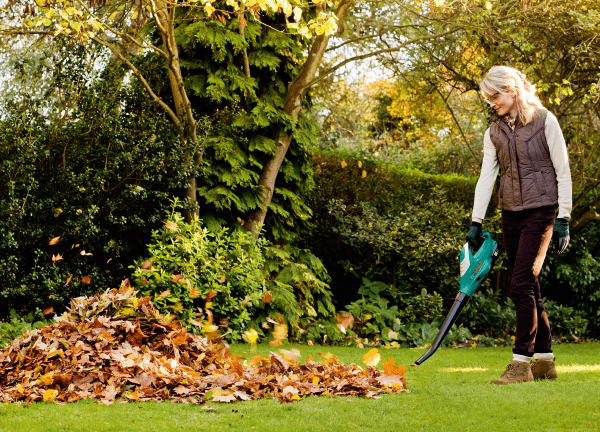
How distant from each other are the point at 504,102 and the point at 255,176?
3764 mm

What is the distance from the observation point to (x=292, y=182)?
8.29 metres

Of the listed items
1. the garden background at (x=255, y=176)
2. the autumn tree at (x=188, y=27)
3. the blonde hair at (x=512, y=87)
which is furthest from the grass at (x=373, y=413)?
the autumn tree at (x=188, y=27)

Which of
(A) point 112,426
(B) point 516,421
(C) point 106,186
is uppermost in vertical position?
(C) point 106,186

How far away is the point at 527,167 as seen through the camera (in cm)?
437

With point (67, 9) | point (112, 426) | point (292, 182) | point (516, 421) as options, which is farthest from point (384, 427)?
point (292, 182)

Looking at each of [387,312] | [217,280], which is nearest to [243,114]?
[217,280]

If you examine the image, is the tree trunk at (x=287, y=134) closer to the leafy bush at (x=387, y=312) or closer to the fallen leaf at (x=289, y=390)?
the leafy bush at (x=387, y=312)

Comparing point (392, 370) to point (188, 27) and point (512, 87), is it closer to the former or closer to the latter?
point (512, 87)

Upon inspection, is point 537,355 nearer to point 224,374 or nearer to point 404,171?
point 224,374

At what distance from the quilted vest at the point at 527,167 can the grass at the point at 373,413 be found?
1274 mm

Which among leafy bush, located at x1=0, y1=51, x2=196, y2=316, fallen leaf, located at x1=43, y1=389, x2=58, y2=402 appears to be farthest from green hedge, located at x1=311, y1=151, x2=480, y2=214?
fallen leaf, located at x1=43, y1=389, x2=58, y2=402

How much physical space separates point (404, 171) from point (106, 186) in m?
4.79

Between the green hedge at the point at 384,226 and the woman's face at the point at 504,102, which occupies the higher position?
the woman's face at the point at 504,102

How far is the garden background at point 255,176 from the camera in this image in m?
6.26
